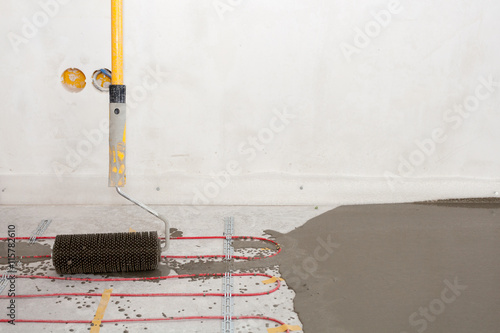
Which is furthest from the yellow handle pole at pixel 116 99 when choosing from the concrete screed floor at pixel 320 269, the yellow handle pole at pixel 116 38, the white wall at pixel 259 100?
the white wall at pixel 259 100

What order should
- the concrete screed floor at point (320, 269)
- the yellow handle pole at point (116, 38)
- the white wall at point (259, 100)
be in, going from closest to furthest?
the concrete screed floor at point (320, 269), the yellow handle pole at point (116, 38), the white wall at point (259, 100)

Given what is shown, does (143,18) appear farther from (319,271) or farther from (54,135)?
(319,271)

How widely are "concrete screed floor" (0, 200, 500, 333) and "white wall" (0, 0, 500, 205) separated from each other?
0.19 m

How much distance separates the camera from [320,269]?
2264mm

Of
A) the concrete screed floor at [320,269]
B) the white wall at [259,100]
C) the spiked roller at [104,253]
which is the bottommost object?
the concrete screed floor at [320,269]

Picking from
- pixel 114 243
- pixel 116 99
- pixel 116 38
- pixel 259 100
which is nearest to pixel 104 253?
pixel 114 243

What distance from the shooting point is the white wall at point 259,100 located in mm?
3008

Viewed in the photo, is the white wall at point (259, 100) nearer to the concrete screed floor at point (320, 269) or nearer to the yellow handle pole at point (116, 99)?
the concrete screed floor at point (320, 269)

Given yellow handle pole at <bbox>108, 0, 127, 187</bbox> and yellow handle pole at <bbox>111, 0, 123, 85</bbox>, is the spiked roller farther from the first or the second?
yellow handle pole at <bbox>111, 0, 123, 85</bbox>

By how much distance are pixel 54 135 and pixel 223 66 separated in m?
1.20

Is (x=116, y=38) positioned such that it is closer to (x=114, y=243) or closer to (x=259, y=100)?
(x=114, y=243)

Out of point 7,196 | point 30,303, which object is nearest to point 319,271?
point 30,303

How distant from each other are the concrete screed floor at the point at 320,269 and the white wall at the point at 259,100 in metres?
0.19

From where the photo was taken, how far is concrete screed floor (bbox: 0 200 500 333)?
183cm
